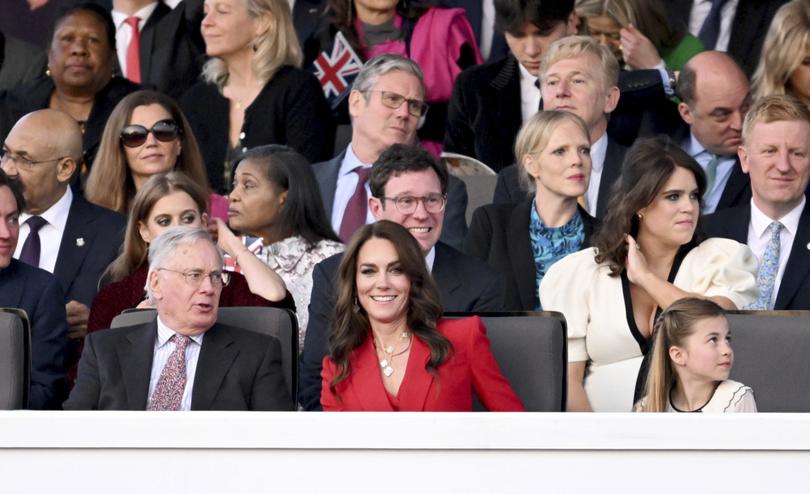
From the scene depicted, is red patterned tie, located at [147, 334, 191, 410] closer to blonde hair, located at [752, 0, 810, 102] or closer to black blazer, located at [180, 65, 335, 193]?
black blazer, located at [180, 65, 335, 193]

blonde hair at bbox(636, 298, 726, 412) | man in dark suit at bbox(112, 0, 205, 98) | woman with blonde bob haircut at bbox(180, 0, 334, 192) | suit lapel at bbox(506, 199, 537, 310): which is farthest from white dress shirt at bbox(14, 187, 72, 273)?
blonde hair at bbox(636, 298, 726, 412)

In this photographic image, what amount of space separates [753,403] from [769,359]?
233mm

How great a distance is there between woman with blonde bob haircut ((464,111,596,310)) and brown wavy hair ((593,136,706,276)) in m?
0.33

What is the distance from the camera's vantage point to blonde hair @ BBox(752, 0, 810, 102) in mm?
5848

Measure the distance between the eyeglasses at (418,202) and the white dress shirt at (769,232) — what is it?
104 centimetres

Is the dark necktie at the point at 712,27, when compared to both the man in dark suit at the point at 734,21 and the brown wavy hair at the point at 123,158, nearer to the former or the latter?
the man in dark suit at the point at 734,21

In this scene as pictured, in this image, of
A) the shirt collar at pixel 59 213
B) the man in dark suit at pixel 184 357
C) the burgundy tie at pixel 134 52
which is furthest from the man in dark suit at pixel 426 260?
the burgundy tie at pixel 134 52

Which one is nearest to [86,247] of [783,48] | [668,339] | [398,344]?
[398,344]

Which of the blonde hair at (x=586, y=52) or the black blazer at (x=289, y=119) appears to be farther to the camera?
the black blazer at (x=289, y=119)

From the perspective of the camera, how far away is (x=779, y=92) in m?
5.89

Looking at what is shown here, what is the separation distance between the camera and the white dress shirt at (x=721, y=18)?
659 cm

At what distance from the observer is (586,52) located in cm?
585

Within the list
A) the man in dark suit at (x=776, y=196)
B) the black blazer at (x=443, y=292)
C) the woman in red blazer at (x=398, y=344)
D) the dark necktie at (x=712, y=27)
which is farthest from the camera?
the dark necktie at (x=712, y=27)
